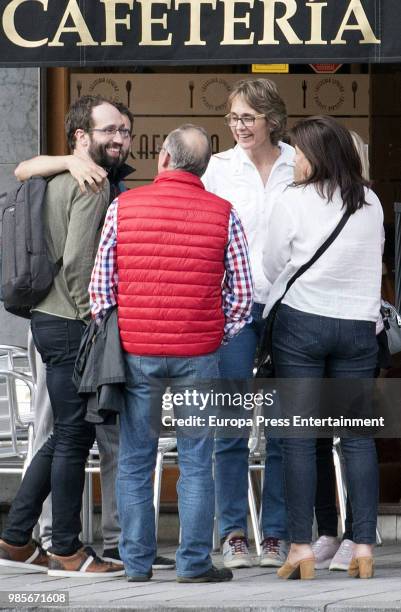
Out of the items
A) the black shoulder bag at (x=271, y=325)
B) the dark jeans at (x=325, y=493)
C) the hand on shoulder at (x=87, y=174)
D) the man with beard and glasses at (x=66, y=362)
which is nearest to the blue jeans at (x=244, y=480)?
the black shoulder bag at (x=271, y=325)

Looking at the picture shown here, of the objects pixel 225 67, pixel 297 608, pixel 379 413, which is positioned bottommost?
pixel 297 608

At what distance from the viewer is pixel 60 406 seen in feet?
22.7

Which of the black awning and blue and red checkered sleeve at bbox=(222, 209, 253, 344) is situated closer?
blue and red checkered sleeve at bbox=(222, 209, 253, 344)

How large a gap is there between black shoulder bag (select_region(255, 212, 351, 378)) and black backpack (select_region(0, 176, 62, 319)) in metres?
0.98

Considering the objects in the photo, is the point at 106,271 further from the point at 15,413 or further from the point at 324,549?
the point at 324,549

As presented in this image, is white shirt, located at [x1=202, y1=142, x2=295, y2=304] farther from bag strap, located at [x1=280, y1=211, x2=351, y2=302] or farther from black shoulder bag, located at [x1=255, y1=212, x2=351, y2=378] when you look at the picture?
bag strap, located at [x1=280, y1=211, x2=351, y2=302]

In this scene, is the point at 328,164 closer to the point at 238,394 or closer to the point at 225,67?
the point at 238,394

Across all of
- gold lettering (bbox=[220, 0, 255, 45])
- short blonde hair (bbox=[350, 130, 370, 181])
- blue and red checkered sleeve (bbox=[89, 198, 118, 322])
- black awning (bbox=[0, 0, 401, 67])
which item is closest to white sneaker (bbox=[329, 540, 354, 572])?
blue and red checkered sleeve (bbox=[89, 198, 118, 322])

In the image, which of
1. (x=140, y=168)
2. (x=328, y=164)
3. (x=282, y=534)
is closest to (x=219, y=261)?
(x=328, y=164)

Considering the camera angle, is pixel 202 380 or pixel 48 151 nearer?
pixel 202 380

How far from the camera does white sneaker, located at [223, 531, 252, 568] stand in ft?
23.6

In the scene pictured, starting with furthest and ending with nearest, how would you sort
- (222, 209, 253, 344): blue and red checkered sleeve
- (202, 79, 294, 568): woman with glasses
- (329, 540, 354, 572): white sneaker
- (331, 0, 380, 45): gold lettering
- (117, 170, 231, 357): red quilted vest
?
(331, 0, 380, 45): gold lettering < (202, 79, 294, 568): woman with glasses < (329, 540, 354, 572): white sneaker < (222, 209, 253, 344): blue and red checkered sleeve < (117, 170, 231, 357): red quilted vest

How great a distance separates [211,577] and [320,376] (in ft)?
3.21

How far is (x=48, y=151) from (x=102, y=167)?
203 centimetres
